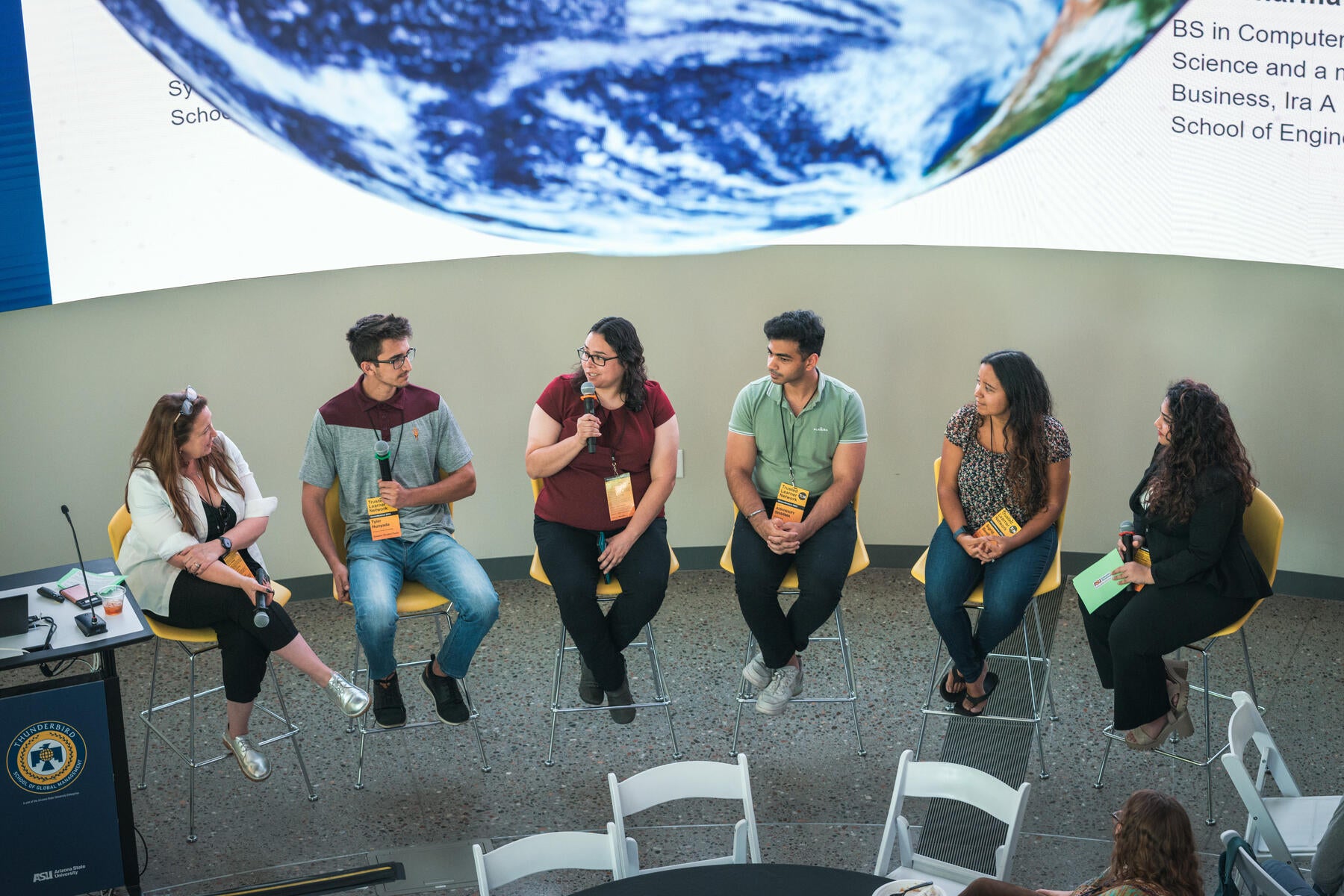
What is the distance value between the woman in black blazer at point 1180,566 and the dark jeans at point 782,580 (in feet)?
2.97

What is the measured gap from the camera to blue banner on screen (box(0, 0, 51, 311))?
4105 mm

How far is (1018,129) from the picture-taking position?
15.2 feet

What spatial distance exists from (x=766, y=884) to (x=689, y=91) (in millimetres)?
3112

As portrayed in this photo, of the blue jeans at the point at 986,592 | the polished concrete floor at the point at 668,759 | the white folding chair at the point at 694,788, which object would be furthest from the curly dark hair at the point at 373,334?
the blue jeans at the point at 986,592

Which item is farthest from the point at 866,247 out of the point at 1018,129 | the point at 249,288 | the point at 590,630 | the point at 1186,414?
the point at 249,288

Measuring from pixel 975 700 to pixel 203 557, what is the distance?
2589 mm

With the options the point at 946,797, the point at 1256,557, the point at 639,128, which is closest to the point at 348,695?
the point at 946,797

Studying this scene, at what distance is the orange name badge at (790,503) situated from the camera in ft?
13.4

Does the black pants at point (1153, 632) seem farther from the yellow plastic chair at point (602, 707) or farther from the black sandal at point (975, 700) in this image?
the yellow plastic chair at point (602, 707)

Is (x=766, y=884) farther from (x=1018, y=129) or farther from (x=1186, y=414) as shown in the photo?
(x=1018, y=129)

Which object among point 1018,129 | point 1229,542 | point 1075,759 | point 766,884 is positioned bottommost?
point 1075,759

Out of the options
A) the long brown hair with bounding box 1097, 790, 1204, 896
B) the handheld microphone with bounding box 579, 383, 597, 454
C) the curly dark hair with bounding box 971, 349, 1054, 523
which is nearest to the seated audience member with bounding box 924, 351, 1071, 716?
the curly dark hair with bounding box 971, 349, 1054, 523

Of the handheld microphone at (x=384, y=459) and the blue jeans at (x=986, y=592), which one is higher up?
the handheld microphone at (x=384, y=459)

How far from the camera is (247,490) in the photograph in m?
3.94
